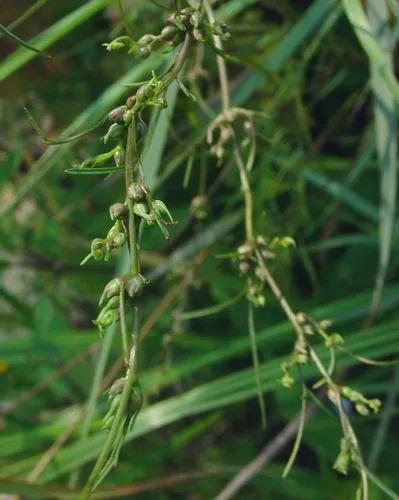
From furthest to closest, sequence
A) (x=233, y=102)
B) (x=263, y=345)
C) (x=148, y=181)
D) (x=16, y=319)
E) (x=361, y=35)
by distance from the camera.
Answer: (x=16, y=319) → (x=263, y=345) → (x=233, y=102) → (x=148, y=181) → (x=361, y=35)

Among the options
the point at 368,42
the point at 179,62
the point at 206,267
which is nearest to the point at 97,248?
the point at 179,62

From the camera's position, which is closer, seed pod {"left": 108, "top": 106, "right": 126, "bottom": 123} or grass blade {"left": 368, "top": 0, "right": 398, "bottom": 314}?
seed pod {"left": 108, "top": 106, "right": 126, "bottom": 123}

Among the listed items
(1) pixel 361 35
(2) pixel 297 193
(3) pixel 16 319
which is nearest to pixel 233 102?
(2) pixel 297 193

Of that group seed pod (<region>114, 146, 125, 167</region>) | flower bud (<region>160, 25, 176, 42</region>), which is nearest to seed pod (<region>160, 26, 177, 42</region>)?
flower bud (<region>160, 25, 176, 42</region>)

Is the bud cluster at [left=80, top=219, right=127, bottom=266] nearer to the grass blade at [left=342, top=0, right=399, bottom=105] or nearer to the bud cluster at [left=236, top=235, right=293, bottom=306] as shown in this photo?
the bud cluster at [left=236, top=235, right=293, bottom=306]

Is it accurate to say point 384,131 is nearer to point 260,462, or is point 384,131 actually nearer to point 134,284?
point 260,462

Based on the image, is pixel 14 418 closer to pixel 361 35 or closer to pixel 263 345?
pixel 263 345

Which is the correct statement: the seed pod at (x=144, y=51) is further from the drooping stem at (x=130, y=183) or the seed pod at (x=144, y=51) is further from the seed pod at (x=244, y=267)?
the seed pod at (x=244, y=267)

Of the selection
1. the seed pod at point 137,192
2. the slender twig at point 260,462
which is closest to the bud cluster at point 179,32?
the seed pod at point 137,192
